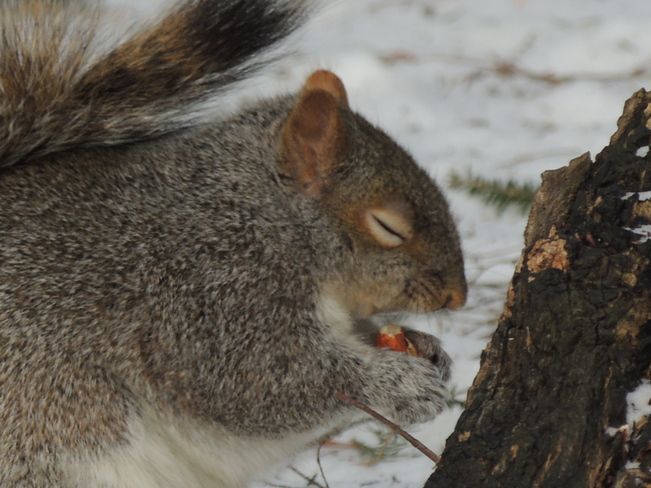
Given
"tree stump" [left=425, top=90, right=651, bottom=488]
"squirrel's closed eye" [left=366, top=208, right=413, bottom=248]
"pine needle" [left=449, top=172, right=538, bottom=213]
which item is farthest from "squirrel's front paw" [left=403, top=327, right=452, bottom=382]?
"pine needle" [left=449, top=172, right=538, bottom=213]

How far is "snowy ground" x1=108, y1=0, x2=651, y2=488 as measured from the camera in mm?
3623

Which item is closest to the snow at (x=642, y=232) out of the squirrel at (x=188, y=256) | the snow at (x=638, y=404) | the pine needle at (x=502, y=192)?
the snow at (x=638, y=404)

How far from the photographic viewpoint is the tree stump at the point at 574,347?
1.52m

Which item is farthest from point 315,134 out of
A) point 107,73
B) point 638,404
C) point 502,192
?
point 502,192

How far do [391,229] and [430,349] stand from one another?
0.92ft

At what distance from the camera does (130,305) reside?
211 cm

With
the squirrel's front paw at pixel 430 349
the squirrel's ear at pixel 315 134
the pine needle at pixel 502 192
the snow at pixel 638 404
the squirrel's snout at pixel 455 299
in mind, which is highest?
the snow at pixel 638 404

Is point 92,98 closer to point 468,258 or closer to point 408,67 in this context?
point 468,258

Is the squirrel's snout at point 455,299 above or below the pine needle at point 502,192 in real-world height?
above

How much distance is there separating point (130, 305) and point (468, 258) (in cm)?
146

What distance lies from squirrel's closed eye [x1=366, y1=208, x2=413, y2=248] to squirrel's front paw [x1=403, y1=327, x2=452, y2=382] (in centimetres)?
23

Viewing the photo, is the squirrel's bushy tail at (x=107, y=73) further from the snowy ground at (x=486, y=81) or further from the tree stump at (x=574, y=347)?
the snowy ground at (x=486, y=81)

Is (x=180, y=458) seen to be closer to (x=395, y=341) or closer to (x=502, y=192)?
(x=395, y=341)

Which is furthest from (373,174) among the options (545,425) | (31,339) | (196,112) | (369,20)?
(369,20)
